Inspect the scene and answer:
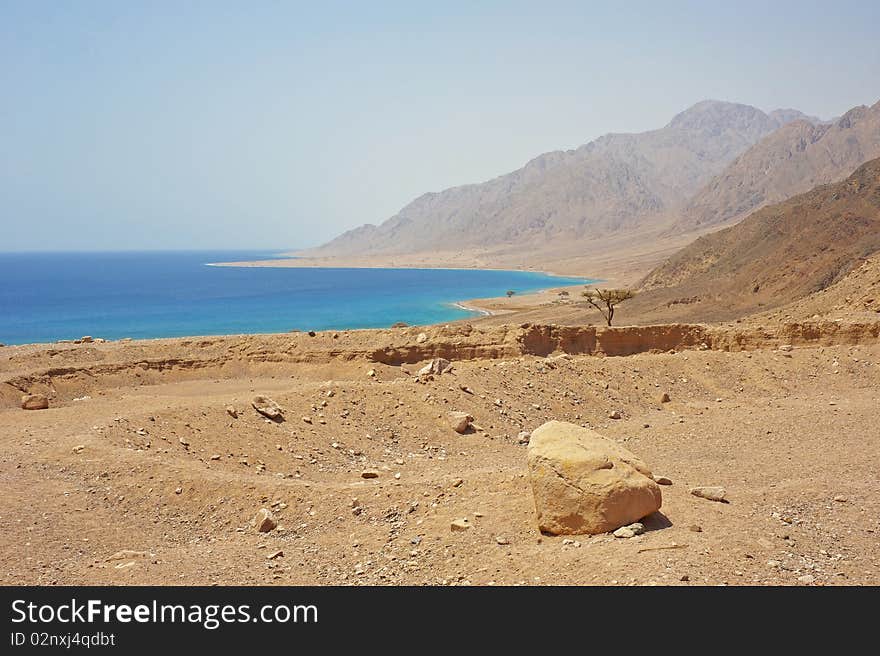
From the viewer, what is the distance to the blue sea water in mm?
68188

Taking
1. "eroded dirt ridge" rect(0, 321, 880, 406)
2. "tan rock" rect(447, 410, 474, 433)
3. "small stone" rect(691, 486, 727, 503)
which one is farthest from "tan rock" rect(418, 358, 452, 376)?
"small stone" rect(691, 486, 727, 503)

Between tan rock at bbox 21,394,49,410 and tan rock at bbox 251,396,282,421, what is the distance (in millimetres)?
5108

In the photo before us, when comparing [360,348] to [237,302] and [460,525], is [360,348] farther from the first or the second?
[237,302]

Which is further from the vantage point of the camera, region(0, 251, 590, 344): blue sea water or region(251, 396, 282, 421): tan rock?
region(0, 251, 590, 344): blue sea water

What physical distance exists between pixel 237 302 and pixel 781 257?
66.6 meters

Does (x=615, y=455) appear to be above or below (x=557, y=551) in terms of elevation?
above

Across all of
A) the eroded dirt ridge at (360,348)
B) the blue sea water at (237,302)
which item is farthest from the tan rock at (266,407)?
the blue sea water at (237,302)

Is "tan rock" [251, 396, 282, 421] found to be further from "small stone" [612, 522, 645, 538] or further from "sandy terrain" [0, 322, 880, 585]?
"small stone" [612, 522, 645, 538]

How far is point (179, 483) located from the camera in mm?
11680

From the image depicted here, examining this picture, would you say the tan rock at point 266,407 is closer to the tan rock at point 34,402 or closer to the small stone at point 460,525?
the tan rock at point 34,402

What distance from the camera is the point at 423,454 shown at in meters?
15.2
